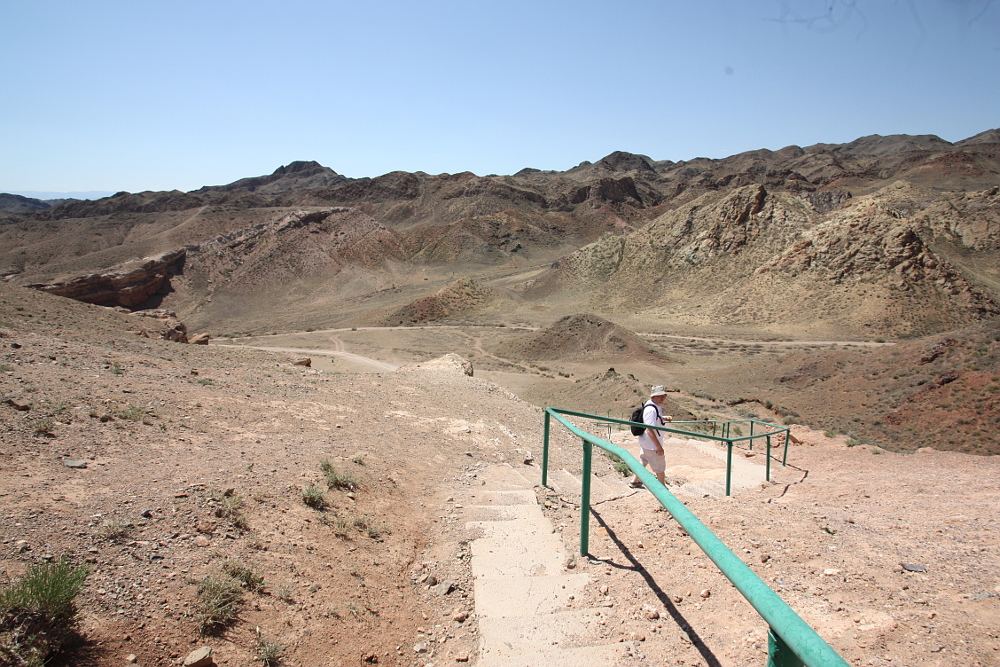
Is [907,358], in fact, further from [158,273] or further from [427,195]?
[427,195]

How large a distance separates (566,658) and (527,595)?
0.78m

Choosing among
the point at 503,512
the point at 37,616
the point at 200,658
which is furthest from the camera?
the point at 503,512

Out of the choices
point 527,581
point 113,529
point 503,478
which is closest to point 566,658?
point 527,581

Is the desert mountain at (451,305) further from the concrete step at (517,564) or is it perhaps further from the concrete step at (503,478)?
the concrete step at (517,564)

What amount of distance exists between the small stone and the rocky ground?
0.11 metres

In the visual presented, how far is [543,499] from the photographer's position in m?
5.59

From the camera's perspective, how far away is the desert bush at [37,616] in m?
2.44

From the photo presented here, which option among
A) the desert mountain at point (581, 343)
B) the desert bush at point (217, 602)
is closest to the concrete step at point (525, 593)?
the desert bush at point (217, 602)

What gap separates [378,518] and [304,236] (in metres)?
83.4

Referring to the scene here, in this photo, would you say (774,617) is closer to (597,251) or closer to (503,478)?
(503,478)

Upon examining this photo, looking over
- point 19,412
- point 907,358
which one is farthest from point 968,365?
point 19,412

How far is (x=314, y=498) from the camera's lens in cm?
489

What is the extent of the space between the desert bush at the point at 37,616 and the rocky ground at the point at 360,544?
0.14 m

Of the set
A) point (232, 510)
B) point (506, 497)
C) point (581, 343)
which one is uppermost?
point (232, 510)
